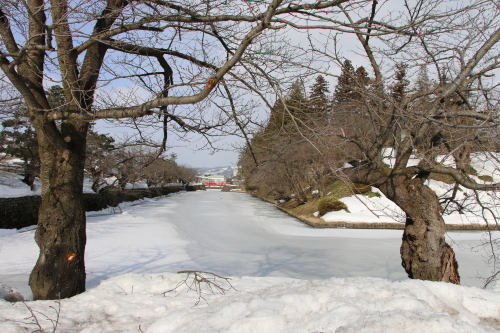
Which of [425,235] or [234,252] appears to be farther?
[234,252]

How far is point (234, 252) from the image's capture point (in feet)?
32.1

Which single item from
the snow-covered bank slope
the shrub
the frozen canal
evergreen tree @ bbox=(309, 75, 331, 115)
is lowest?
the frozen canal

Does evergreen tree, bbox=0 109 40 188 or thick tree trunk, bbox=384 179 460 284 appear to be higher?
evergreen tree, bbox=0 109 40 188

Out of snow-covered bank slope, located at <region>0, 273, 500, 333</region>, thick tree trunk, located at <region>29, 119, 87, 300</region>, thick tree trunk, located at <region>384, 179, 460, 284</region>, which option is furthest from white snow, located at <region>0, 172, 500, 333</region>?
thick tree trunk, located at <region>384, 179, 460, 284</region>

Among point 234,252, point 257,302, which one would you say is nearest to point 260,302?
point 257,302

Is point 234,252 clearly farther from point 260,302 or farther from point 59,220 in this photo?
point 260,302

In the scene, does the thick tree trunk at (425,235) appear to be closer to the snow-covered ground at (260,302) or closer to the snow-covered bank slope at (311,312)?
the snow-covered ground at (260,302)

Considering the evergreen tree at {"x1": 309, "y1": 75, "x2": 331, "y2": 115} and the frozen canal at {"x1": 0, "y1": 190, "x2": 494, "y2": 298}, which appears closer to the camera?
the evergreen tree at {"x1": 309, "y1": 75, "x2": 331, "y2": 115}

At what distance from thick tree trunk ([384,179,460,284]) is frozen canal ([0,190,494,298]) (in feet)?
3.98

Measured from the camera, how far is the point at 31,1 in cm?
344

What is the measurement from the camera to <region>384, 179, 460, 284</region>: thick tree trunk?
378cm

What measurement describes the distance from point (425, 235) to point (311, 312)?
221 cm

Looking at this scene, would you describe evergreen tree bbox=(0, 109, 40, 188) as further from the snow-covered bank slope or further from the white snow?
the snow-covered bank slope

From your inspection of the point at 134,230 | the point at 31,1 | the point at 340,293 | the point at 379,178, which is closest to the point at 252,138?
the point at 379,178
